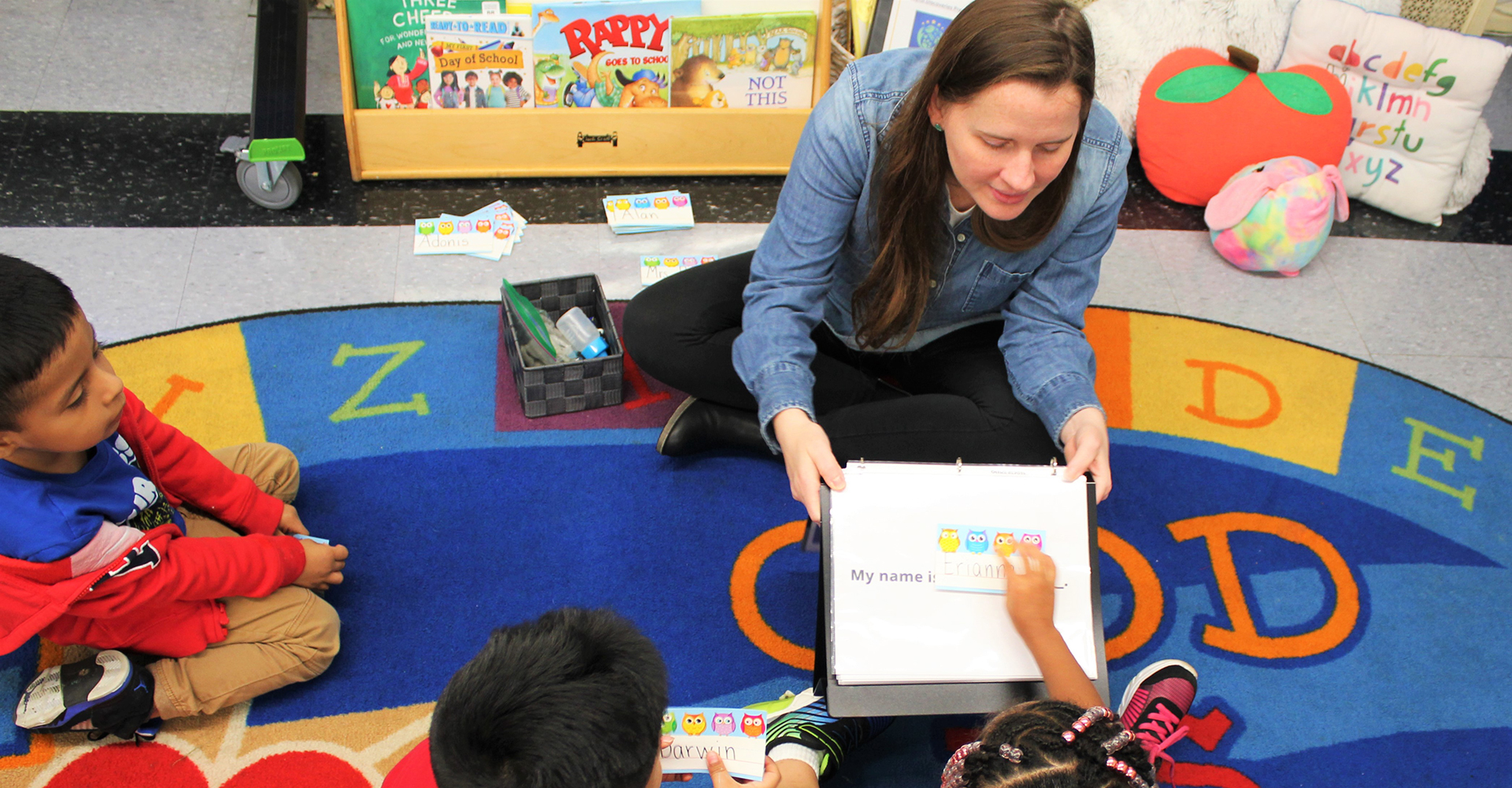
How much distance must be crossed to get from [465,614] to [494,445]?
0.34 m

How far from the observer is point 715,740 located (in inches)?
47.1

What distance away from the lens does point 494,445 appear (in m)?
1.75

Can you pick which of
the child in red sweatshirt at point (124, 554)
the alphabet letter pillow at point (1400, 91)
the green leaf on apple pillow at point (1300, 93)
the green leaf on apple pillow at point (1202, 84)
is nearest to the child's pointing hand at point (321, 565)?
the child in red sweatshirt at point (124, 554)

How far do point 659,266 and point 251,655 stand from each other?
A: 3.59 ft

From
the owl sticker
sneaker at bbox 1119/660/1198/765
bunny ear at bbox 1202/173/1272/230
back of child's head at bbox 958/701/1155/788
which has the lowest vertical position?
sneaker at bbox 1119/660/1198/765

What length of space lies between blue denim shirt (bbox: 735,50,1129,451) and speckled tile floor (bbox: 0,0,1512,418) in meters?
0.75

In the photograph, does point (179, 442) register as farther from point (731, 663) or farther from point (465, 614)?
point (731, 663)

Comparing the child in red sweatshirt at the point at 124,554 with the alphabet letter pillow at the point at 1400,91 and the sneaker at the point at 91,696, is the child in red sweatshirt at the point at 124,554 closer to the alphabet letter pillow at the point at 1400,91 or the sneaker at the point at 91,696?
the sneaker at the point at 91,696

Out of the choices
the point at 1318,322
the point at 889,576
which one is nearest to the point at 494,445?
the point at 889,576

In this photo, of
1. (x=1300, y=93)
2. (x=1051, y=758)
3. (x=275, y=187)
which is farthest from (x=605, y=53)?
(x=1051, y=758)

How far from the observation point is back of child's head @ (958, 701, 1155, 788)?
0.94 m

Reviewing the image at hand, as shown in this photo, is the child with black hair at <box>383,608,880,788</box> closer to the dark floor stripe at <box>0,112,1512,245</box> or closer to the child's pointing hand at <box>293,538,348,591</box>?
the child's pointing hand at <box>293,538,348,591</box>

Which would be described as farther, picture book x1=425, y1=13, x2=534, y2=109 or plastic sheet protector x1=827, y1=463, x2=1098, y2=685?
picture book x1=425, y1=13, x2=534, y2=109

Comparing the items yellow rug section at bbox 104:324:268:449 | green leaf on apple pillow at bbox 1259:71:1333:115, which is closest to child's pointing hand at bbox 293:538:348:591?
yellow rug section at bbox 104:324:268:449
